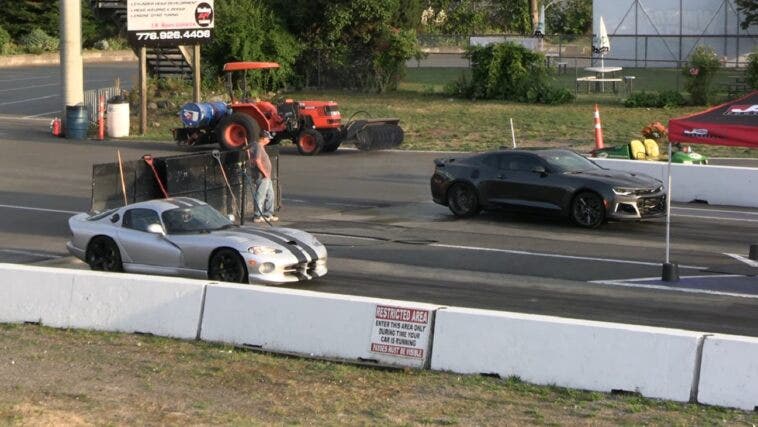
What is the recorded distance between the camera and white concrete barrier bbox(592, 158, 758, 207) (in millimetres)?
23487

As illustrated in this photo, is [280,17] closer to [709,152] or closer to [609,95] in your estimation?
[609,95]

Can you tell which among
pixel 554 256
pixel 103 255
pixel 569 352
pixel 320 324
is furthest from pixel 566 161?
pixel 569 352

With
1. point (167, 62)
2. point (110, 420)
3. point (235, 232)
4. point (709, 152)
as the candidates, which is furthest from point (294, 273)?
point (167, 62)

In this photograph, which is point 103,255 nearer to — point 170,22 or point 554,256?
point 554,256

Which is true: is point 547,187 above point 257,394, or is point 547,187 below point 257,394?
above

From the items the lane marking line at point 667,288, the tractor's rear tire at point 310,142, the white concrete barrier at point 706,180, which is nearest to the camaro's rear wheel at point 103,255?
the lane marking line at point 667,288

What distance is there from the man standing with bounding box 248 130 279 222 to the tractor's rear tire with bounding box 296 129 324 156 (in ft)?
31.0

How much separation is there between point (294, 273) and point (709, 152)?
19.1m

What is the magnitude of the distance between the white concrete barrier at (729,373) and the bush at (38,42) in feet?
220

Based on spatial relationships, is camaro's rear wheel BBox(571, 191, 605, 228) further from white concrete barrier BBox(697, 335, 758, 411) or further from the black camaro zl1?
white concrete barrier BBox(697, 335, 758, 411)

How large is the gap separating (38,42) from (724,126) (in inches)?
2499

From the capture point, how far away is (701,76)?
3988 cm

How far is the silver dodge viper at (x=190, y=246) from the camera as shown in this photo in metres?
15.2

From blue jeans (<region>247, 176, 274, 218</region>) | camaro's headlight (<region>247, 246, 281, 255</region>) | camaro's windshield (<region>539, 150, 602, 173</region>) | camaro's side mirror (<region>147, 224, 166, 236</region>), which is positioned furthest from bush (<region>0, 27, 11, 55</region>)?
camaro's headlight (<region>247, 246, 281, 255</region>)
